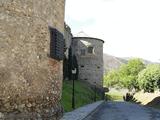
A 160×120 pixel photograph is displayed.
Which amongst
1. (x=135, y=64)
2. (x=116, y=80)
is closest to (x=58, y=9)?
(x=135, y=64)

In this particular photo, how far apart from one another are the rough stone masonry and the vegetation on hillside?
44.6 metres

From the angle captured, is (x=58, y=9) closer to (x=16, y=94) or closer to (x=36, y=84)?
(x=36, y=84)

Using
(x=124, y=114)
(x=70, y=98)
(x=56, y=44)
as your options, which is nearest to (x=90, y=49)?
(x=70, y=98)

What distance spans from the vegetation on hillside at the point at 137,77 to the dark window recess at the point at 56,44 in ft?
140

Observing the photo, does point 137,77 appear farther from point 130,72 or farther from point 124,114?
point 124,114

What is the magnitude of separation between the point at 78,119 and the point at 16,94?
5.93 meters

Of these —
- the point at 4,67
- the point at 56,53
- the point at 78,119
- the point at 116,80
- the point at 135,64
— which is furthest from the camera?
the point at 116,80

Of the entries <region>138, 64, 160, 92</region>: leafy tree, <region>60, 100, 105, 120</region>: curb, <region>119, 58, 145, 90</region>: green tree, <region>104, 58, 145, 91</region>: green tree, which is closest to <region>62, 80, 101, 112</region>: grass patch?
<region>60, 100, 105, 120</region>: curb

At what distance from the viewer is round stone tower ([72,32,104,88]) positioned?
2645 inches

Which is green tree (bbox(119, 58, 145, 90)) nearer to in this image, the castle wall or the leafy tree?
the castle wall

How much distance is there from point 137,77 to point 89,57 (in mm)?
25352

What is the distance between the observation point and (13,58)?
1432cm

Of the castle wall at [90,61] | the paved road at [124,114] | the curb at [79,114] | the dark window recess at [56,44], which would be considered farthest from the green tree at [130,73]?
the dark window recess at [56,44]

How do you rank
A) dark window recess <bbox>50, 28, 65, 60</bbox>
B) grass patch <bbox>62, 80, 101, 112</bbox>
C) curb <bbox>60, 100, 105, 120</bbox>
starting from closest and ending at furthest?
1. dark window recess <bbox>50, 28, 65, 60</bbox>
2. curb <bbox>60, 100, 105, 120</bbox>
3. grass patch <bbox>62, 80, 101, 112</bbox>
